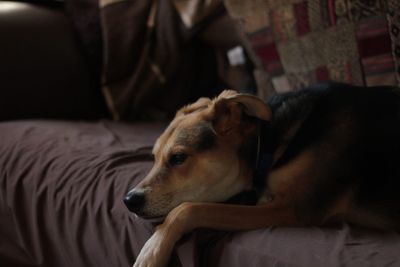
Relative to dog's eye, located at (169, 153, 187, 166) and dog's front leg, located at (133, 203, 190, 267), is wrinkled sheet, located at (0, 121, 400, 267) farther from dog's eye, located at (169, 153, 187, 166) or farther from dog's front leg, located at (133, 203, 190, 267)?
dog's eye, located at (169, 153, 187, 166)

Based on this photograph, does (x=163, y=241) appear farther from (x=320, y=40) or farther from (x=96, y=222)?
(x=320, y=40)

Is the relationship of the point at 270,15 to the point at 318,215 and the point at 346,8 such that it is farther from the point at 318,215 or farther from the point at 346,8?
the point at 318,215

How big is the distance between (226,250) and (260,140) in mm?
345

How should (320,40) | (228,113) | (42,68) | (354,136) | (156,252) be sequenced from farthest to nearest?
(42,68) < (320,40) < (228,113) < (354,136) < (156,252)

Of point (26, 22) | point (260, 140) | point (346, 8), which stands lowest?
point (260, 140)

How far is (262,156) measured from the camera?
1374mm

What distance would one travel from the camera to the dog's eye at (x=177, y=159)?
4.51ft

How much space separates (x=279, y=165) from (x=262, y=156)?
0.19ft

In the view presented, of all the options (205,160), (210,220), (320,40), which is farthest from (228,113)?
(320,40)

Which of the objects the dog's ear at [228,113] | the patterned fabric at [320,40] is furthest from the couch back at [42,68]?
the dog's ear at [228,113]

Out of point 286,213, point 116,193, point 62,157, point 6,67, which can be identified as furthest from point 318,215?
point 6,67

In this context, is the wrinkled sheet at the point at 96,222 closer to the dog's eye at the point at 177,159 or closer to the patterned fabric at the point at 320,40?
the dog's eye at the point at 177,159

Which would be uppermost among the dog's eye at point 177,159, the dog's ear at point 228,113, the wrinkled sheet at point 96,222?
the dog's ear at point 228,113

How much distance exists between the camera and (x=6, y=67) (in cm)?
223
